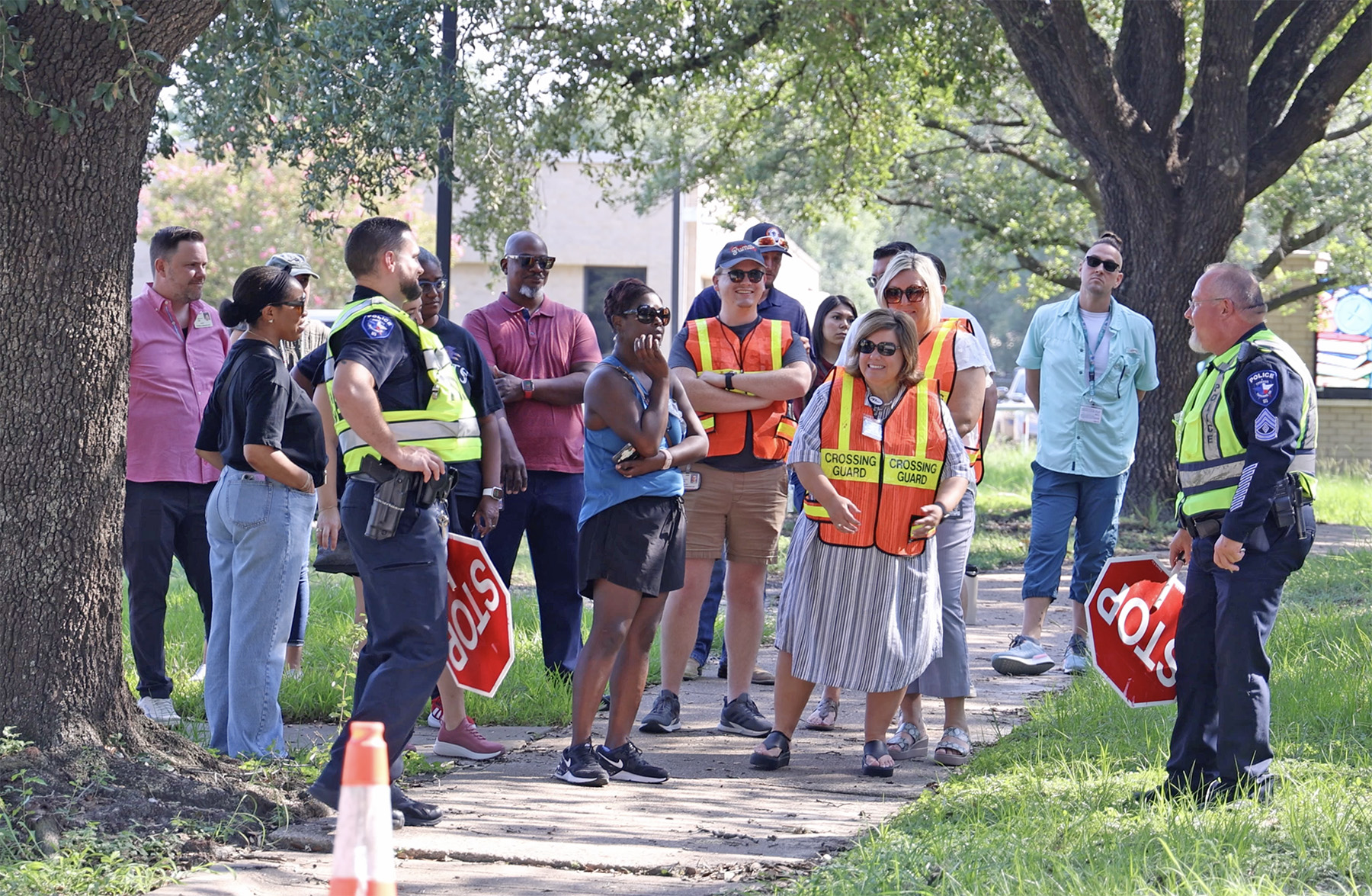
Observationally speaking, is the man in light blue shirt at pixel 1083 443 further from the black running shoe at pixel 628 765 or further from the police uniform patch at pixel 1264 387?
the police uniform patch at pixel 1264 387

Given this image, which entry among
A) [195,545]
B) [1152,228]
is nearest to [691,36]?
[1152,228]

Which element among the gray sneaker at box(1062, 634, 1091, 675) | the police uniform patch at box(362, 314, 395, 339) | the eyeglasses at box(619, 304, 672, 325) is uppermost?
the eyeglasses at box(619, 304, 672, 325)

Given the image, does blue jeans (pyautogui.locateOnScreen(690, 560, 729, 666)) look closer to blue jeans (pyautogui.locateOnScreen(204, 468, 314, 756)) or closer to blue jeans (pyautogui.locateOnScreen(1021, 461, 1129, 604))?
blue jeans (pyautogui.locateOnScreen(1021, 461, 1129, 604))

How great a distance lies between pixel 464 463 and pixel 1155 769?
3.02 metres

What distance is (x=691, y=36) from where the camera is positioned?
15.3 m

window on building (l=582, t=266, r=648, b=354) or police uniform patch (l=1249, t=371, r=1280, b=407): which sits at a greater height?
window on building (l=582, t=266, r=648, b=354)

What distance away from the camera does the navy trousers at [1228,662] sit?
4680 millimetres

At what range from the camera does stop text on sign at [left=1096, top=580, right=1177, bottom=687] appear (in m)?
5.32

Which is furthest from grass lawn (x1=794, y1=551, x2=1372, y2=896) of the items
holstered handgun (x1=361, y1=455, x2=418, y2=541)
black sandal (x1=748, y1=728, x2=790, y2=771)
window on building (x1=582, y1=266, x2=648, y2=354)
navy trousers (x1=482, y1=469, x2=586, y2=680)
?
window on building (x1=582, y1=266, x2=648, y2=354)

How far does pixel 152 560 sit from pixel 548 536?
5.84ft

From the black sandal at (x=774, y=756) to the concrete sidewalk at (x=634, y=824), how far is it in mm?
35

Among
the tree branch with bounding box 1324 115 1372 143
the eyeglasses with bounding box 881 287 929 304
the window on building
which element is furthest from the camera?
the window on building

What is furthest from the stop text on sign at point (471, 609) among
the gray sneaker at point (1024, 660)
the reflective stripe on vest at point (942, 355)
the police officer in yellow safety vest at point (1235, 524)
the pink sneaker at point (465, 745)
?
the gray sneaker at point (1024, 660)

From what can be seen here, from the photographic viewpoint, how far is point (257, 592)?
17.7ft
